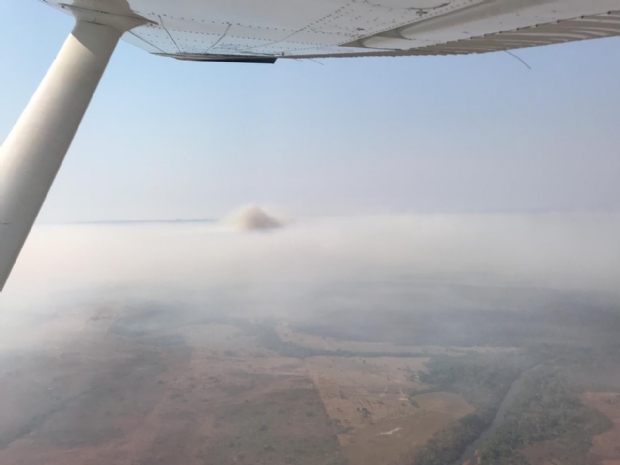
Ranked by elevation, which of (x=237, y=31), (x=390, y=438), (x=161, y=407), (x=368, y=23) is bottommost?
(x=161, y=407)

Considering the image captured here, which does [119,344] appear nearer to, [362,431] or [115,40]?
[362,431]

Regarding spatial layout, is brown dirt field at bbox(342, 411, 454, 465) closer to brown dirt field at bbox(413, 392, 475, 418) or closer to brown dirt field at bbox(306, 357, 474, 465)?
brown dirt field at bbox(306, 357, 474, 465)

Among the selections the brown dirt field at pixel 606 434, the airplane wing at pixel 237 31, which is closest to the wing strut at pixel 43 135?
the airplane wing at pixel 237 31

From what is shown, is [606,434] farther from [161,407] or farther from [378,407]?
[161,407]

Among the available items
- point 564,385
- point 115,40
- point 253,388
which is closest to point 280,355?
point 253,388

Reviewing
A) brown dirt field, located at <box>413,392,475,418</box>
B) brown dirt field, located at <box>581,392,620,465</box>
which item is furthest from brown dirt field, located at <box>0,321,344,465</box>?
brown dirt field, located at <box>581,392,620,465</box>

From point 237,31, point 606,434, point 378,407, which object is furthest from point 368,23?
point 606,434
